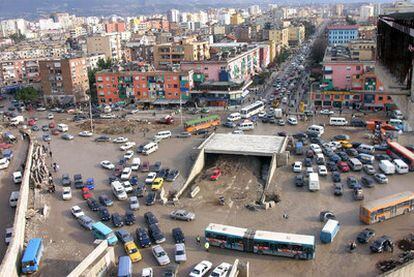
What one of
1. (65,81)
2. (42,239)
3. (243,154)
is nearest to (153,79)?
(65,81)

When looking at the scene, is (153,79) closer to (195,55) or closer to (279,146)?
(195,55)

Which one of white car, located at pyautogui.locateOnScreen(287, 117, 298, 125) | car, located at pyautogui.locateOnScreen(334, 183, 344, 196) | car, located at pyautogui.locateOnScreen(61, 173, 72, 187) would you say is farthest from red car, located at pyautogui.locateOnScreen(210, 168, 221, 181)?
white car, located at pyautogui.locateOnScreen(287, 117, 298, 125)

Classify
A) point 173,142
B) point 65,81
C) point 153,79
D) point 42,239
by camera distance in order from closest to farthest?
point 42,239
point 173,142
point 153,79
point 65,81

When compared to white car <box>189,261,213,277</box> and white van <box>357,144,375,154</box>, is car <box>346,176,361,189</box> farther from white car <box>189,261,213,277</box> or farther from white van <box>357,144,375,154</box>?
white car <box>189,261,213,277</box>

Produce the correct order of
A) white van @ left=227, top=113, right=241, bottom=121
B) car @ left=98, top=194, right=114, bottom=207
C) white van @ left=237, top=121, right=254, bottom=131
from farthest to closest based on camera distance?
Result: white van @ left=227, top=113, right=241, bottom=121, white van @ left=237, top=121, right=254, bottom=131, car @ left=98, top=194, right=114, bottom=207

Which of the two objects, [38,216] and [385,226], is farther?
[38,216]

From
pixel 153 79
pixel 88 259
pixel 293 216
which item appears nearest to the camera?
pixel 88 259

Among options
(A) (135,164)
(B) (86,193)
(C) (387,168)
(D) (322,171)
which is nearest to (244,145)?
(D) (322,171)
